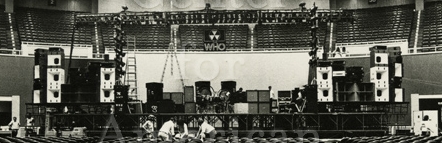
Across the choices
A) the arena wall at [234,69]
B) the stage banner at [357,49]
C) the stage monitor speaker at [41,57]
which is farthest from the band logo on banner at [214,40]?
the stage monitor speaker at [41,57]

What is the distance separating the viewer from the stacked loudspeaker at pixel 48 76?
26.0 m

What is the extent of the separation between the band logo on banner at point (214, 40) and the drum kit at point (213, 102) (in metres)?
5.81

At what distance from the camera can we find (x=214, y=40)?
34062 mm

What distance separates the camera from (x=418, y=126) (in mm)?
27938

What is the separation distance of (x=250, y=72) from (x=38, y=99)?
455 inches

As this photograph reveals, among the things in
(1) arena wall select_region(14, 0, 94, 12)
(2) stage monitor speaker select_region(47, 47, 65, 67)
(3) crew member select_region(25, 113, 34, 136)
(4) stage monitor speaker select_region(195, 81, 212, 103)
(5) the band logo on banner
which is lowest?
(3) crew member select_region(25, 113, 34, 136)

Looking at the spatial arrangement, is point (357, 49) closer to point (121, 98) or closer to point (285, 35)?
point (285, 35)

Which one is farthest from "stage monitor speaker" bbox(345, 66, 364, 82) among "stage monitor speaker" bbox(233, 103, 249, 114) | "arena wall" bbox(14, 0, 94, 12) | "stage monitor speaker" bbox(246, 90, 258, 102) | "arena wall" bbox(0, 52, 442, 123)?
"arena wall" bbox(14, 0, 94, 12)

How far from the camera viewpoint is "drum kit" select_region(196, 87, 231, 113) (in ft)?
89.5

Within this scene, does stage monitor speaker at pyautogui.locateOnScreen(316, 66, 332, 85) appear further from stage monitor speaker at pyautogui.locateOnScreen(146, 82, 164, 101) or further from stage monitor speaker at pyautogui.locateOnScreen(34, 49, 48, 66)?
stage monitor speaker at pyautogui.locateOnScreen(34, 49, 48, 66)

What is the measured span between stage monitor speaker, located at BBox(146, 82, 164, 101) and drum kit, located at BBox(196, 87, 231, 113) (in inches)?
77.0

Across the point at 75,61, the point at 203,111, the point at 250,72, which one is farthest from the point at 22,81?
the point at 250,72

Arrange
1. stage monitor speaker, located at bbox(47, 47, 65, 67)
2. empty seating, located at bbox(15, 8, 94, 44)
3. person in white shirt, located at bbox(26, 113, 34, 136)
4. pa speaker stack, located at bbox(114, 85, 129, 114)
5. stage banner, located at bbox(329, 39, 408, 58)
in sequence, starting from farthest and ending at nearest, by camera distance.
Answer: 1. empty seating, located at bbox(15, 8, 94, 44)
2. stage banner, located at bbox(329, 39, 408, 58)
3. person in white shirt, located at bbox(26, 113, 34, 136)
4. stage monitor speaker, located at bbox(47, 47, 65, 67)
5. pa speaker stack, located at bbox(114, 85, 129, 114)

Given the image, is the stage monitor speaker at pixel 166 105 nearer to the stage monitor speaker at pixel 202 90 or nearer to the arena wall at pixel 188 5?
the stage monitor speaker at pixel 202 90
